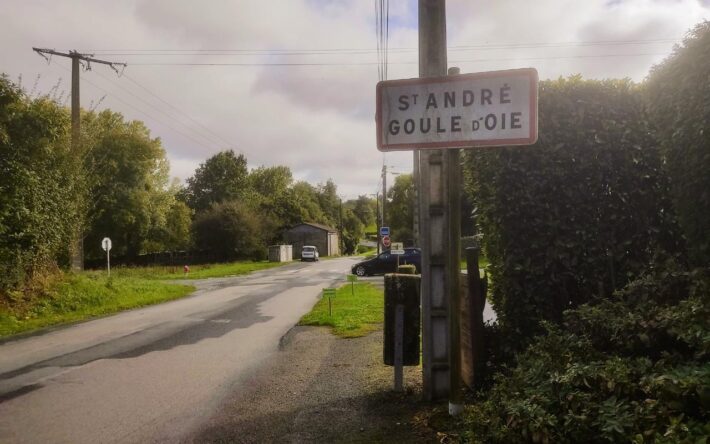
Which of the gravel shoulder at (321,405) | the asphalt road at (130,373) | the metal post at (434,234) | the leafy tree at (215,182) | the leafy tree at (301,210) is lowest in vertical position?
the asphalt road at (130,373)

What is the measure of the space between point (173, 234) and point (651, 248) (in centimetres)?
6025

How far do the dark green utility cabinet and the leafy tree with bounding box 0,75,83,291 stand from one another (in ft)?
40.1

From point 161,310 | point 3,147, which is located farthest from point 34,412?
point 3,147

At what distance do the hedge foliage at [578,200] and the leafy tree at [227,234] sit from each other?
5121 centimetres

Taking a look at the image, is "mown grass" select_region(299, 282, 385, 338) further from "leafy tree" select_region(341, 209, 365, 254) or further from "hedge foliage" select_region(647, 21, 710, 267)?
"leafy tree" select_region(341, 209, 365, 254)

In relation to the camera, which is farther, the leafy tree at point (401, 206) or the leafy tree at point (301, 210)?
the leafy tree at point (301, 210)

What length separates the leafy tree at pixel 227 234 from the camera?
54.2 meters

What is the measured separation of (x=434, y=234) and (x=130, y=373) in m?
5.02

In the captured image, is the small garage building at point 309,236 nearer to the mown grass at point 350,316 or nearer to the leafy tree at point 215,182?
the leafy tree at point 215,182

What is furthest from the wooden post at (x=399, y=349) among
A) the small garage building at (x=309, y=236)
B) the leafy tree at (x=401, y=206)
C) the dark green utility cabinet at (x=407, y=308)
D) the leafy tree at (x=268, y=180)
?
the leafy tree at (x=268, y=180)

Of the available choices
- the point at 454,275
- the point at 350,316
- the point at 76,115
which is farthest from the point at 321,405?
the point at 76,115

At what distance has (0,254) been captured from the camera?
13727 mm

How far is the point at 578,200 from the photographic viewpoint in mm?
5000

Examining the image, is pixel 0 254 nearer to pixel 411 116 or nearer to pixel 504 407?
pixel 411 116
